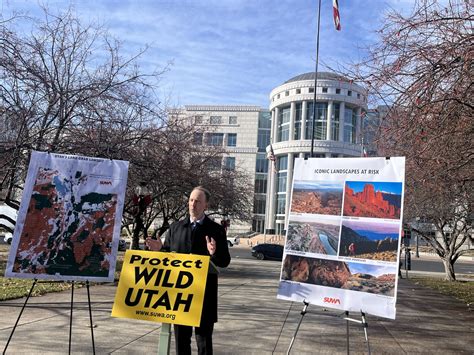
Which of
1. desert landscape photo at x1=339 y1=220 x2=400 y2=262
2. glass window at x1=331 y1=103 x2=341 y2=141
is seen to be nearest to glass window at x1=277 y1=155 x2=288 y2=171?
glass window at x1=331 y1=103 x2=341 y2=141

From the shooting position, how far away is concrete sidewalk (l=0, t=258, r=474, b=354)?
21.6ft

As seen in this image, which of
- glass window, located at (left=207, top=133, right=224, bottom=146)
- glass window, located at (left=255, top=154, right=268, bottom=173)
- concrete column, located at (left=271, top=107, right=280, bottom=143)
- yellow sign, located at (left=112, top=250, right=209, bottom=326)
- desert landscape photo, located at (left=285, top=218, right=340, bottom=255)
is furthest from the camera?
glass window, located at (left=255, top=154, right=268, bottom=173)

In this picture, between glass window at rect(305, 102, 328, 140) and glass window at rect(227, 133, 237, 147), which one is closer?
glass window at rect(305, 102, 328, 140)

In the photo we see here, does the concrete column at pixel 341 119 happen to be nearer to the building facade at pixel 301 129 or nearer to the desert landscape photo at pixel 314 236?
the building facade at pixel 301 129

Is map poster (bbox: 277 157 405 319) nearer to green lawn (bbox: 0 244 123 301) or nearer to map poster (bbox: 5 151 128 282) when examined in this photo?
map poster (bbox: 5 151 128 282)

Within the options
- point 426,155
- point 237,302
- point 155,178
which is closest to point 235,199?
point 155,178

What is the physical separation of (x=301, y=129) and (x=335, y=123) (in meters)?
5.55

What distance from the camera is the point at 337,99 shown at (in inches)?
2859

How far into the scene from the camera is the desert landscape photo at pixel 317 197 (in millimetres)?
5473

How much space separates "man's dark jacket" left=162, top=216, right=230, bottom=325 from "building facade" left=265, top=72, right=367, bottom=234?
6676 centimetres

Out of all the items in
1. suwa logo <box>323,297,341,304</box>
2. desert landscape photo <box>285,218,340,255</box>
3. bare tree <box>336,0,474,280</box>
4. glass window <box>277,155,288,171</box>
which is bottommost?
suwa logo <box>323,297,341,304</box>

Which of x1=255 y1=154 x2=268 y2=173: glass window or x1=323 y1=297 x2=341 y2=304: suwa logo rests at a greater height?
x1=255 y1=154 x2=268 y2=173: glass window

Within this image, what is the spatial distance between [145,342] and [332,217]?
3420mm

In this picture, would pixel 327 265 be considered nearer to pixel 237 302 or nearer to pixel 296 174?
pixel 296 174
